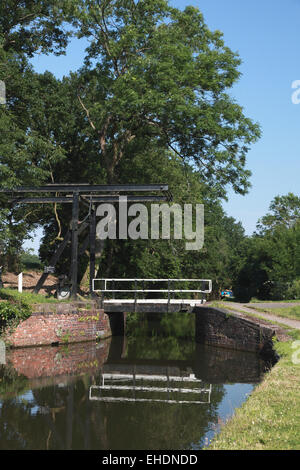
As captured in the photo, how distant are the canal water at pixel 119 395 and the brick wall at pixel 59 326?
16.7 inches

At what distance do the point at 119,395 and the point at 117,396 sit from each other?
0.46 ft

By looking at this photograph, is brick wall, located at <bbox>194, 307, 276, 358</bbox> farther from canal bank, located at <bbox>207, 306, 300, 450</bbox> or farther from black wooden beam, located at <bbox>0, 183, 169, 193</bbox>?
A: canal bank, located at <bbox>207, 306, 300, 450</bbox>

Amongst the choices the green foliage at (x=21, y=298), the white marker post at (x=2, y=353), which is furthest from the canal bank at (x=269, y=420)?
the green foliage at (x=21, y=298)

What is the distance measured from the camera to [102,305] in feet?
73.4

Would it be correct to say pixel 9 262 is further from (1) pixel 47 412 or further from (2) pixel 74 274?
(1) pixel 47 412

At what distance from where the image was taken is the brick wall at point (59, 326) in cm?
1826

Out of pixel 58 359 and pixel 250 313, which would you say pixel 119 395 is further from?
pixel 250 313

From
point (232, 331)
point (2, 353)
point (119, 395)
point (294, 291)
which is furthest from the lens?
point (294, 291)

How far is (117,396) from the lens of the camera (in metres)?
11.5

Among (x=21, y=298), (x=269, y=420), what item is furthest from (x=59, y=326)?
(x=269, y=420)

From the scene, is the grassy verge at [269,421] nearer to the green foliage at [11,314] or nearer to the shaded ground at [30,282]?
the green foliage at [11,314]

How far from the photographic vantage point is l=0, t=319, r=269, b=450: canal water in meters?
8.35
